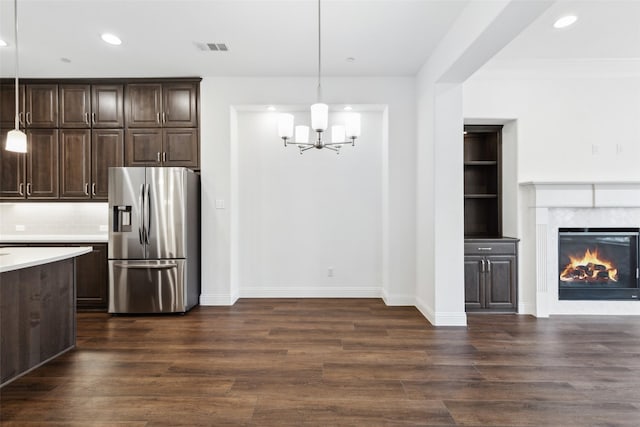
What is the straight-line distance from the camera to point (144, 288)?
450 centimetres

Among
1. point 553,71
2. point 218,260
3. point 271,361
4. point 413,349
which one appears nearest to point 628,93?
point 553,71

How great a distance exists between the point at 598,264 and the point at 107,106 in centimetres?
639

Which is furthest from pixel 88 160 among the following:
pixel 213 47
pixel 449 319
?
pixel 449 319

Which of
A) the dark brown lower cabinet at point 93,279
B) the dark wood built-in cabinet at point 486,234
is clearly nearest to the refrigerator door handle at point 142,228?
the dark brown lower cabinet at point 93,279

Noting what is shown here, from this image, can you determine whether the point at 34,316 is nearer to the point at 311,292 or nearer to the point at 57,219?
the point at 57,219

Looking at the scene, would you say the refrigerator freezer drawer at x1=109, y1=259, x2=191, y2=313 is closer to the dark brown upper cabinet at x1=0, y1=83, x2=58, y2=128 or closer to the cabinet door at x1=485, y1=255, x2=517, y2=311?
the dark brown upper cabinet at x1=0, y1=83, x2=58, y2=128

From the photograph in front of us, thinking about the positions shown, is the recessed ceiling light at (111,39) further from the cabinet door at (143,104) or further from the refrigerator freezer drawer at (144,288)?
the refrigerator freezer drawer at (144,288)

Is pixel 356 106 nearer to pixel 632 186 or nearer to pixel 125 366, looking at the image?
pixel 632 186

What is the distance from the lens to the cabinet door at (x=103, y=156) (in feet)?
16.1

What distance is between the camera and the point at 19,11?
3.32 m

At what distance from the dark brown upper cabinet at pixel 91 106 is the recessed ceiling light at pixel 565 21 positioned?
4925 mm

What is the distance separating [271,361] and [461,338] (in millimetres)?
1826

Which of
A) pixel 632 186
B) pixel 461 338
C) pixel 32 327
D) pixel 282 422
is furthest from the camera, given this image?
pixel 632 186

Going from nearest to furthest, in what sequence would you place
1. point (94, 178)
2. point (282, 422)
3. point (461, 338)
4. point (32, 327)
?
point (282, 422) < point (32, 327) < point (461, 338) < point (94, 178)
